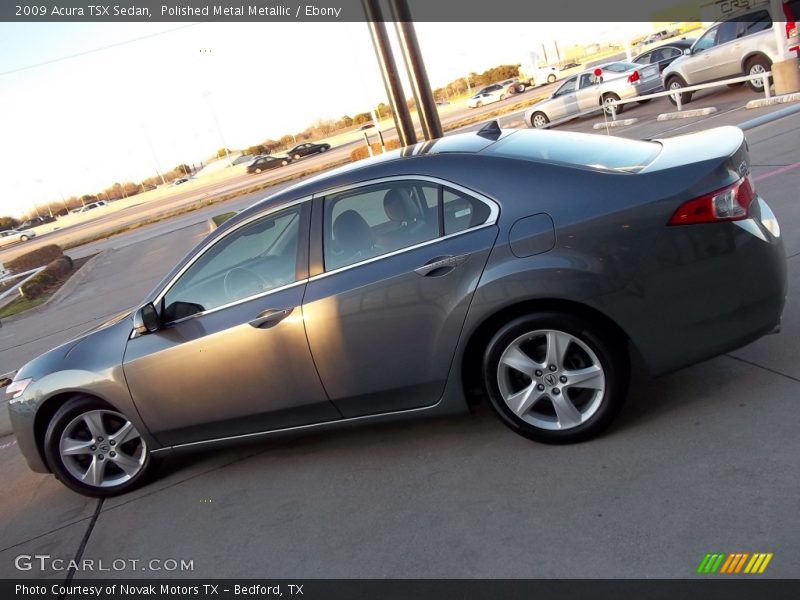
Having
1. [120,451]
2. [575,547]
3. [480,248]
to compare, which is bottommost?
[575,547]

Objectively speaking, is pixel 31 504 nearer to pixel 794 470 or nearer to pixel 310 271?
pixel 310 271

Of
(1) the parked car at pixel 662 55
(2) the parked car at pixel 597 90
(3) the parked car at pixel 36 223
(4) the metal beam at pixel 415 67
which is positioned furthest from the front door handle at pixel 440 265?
(3) the parked car at pixel 36 223

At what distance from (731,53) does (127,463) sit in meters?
15.8

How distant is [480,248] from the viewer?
11.3 ft

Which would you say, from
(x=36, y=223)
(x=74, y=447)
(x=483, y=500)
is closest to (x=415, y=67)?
(x=74, y=447)

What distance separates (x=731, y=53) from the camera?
1542 centimetres

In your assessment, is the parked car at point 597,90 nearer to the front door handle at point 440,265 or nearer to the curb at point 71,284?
the curb at point 71,284

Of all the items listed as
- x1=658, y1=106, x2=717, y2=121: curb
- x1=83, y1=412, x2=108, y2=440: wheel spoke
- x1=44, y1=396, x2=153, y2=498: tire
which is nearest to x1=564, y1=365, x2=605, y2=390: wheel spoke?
x1=44, y1=396, x2=153, y2=498: tire

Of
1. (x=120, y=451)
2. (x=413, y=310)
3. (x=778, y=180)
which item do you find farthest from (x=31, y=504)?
(x=778, y=180)

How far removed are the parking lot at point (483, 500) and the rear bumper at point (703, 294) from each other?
0.44 m

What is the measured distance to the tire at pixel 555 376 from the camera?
11.1ft
